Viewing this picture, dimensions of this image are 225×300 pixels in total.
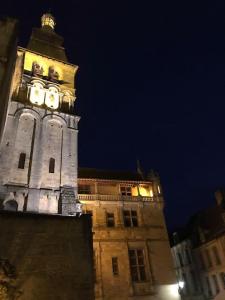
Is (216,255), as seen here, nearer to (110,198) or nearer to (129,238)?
(129,238)

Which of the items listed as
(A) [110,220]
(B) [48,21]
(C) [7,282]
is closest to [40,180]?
(A) [110,220]

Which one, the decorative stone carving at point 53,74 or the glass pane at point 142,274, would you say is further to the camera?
the decorative stone carving at point 53,74

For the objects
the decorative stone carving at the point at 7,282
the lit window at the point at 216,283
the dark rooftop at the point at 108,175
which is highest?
the dark rooftop at the point at 108,175

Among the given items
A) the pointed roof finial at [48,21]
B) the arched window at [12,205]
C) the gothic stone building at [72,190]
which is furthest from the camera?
the pointed roof finial at [48,21]

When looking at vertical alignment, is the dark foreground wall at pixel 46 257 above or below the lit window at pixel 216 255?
below

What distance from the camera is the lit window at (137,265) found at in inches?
895

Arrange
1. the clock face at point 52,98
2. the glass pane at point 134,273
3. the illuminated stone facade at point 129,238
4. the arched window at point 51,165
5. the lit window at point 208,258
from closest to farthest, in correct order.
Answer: the illuminated stone facade at point 129,238, the arched window at point 51,165, the glass pane at point 134,273, the clock face at point 52,98, the lit window at point 208,258

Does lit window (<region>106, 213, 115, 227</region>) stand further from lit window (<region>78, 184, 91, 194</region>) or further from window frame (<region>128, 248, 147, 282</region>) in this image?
lit window (<region>78, 184, 91, 194</region>)

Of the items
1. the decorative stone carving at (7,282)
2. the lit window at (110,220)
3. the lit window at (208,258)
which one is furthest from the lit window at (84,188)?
the lit window at (208,258)

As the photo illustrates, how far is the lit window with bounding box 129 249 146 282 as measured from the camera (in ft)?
74.6

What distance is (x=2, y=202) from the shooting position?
1833 centimetres

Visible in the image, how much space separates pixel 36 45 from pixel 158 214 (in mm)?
26203

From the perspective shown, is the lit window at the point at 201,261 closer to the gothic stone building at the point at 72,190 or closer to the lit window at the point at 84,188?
the gothic stone building at the point at 72,190

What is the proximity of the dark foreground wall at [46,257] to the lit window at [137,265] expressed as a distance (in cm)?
1161
